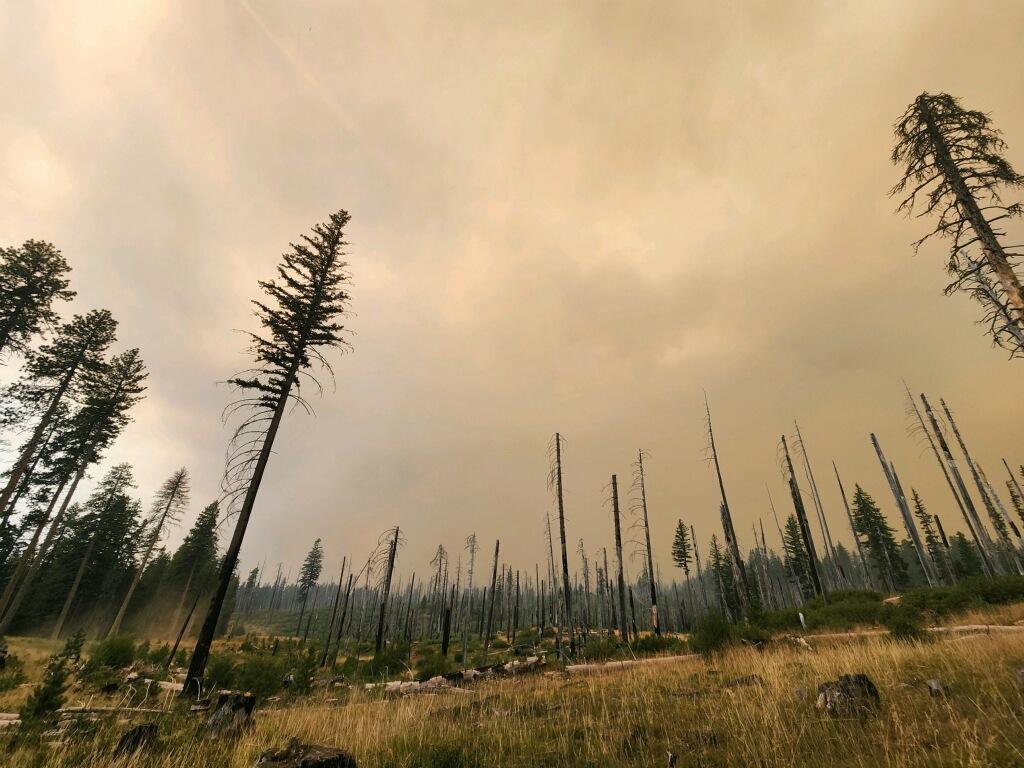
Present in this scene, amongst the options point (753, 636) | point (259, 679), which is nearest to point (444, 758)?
point (259, 679)

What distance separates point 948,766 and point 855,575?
438ft

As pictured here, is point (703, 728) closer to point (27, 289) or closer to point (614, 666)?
point (614, 666)

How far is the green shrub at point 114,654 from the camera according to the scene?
16.2 m

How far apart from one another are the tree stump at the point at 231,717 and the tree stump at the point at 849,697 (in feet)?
30.2

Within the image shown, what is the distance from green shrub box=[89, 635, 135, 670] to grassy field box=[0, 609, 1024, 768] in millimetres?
14527

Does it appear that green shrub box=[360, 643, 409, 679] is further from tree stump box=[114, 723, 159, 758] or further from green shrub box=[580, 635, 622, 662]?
tree stump box=[114, 723, 159, 758]

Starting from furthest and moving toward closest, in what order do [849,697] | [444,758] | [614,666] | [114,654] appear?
[114,654] < [614,666] < [849,697] < [444,758]

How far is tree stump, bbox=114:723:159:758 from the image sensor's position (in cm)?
528

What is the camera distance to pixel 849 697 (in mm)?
5426

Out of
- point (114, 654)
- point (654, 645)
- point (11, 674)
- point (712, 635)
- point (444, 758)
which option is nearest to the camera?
point (444, 758)

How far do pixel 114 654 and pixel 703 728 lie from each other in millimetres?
23551

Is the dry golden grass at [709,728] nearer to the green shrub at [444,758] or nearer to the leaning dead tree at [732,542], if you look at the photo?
the green shrub at [444,758]

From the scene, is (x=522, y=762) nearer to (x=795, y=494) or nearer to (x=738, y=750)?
(x=738, y=750)

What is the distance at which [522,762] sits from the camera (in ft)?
16.6
